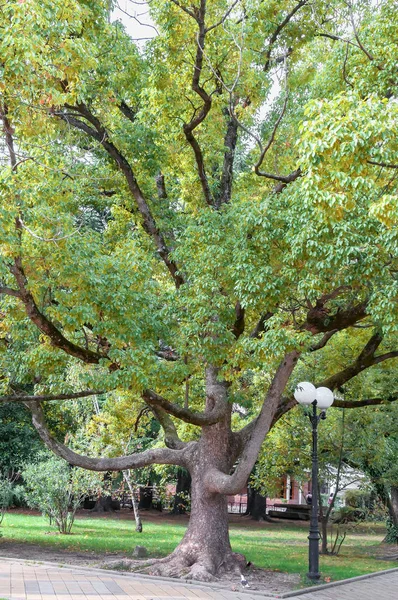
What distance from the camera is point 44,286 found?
10.3 m

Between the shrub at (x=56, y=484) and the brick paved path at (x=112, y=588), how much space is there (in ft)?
18.8

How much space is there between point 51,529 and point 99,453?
3025 millimetres

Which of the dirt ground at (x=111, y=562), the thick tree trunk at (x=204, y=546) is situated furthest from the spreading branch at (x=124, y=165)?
the dirt ground at (x=111, y=562)

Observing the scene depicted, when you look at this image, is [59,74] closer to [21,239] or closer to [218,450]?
[21,239]

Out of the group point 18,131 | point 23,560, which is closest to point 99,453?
point 23,560

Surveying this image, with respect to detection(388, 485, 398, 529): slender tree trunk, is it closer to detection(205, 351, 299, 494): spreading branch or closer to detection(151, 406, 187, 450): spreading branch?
detection(151, 406, 187, 450): spreading branch

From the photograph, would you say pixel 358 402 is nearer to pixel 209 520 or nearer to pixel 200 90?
pixel 209 520

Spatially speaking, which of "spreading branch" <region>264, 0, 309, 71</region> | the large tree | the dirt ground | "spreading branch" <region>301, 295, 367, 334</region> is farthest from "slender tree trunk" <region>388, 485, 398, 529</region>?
"spreading branch" <region>264, 0, 309, 71</region>

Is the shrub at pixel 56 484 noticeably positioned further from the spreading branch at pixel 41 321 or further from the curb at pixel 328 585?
the curb at pixel 328 585

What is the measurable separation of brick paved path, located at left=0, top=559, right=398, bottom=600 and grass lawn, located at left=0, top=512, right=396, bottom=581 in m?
1.27

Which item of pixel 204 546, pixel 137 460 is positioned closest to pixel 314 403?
pixel 204 546

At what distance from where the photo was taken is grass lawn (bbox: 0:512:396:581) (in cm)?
1452

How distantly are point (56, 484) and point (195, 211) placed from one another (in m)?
8.52

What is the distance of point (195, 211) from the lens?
14422mm
